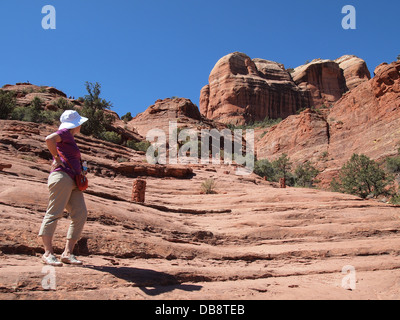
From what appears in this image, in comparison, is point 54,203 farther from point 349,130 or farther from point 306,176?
point 349,130

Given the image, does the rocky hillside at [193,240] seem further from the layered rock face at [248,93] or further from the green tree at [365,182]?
the layered rock face at [248,93]

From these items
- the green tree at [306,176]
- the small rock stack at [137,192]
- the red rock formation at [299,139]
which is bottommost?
the small rock stack at [137,192]

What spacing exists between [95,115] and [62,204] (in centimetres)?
2553

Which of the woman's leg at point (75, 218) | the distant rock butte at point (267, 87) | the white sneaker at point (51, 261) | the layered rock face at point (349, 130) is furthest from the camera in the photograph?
the distant rock butte at point (267, 87)

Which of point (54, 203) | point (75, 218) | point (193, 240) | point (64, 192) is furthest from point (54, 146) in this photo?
point (193, 240)

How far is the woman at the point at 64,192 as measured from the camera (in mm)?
3734

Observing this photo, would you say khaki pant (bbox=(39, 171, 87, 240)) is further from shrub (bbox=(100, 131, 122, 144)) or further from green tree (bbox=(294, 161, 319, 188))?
green tree (bbox=(294, 161, 319, 188))

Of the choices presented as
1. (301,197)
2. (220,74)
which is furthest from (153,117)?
(220,74)

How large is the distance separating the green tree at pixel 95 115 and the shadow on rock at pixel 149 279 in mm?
23303

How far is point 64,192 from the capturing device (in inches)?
152

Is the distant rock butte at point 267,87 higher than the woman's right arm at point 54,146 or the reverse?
higher

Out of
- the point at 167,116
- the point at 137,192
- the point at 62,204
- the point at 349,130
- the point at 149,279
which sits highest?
the point at 167,116

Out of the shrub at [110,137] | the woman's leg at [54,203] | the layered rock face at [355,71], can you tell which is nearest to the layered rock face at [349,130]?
the shrub at [110,137]
